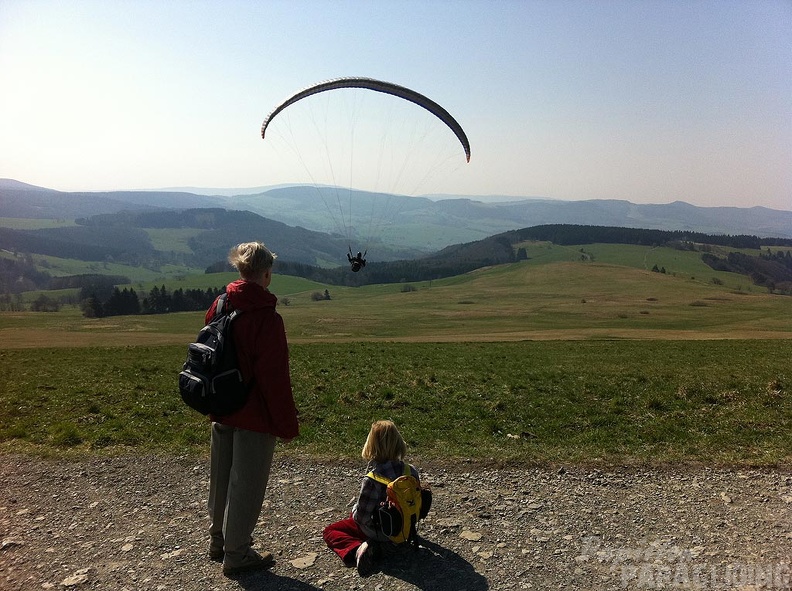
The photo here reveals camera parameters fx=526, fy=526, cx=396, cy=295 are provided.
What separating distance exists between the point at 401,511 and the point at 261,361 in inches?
95.3

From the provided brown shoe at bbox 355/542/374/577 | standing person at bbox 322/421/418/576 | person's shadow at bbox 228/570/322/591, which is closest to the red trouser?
standing person at bbox 322/421/418/576

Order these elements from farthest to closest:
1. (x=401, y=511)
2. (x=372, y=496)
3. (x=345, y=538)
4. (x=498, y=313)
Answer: (x=498, y=313)
(x=345, y=538)
(x=372, y=496)
(x=401, y=511)

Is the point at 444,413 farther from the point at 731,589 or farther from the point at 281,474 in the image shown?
the point at 731,589

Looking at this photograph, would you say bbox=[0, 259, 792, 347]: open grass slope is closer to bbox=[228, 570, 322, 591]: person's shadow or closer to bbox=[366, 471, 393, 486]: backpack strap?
bbox=[366, 471, 393, 486]: backpack strap

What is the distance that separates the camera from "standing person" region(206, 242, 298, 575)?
5.77 metres

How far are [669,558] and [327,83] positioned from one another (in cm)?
1457

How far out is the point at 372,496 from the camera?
641 centimetres

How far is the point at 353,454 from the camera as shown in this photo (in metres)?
10.2

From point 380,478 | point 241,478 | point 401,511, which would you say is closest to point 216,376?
point 241,478

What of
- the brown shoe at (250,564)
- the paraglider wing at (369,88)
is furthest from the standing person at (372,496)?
the paraglider wing at (369,88)

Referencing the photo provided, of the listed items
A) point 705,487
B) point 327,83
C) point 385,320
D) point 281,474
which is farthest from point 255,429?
point 385,320

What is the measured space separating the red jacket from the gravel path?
1835mm

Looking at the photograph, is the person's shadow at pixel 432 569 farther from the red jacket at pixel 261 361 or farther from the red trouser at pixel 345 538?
the red jacket at pixel 261 361

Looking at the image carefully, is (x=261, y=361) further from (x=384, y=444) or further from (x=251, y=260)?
(x=384, y=444)
